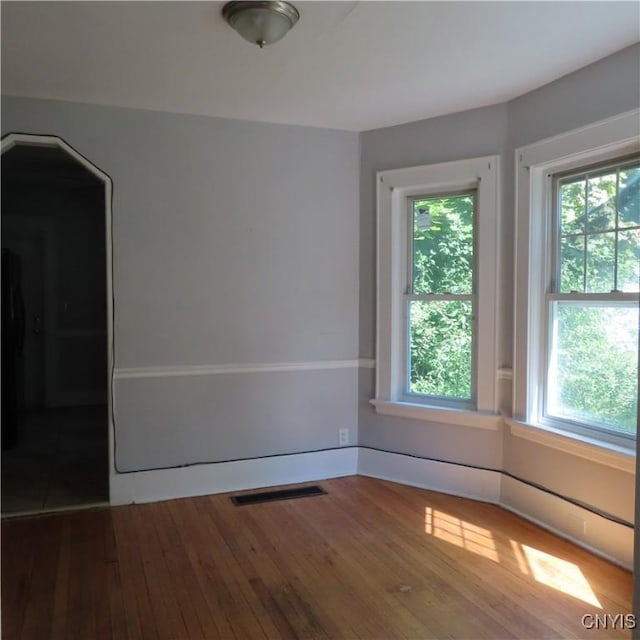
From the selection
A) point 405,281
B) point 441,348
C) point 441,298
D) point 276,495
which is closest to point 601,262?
point 441,298

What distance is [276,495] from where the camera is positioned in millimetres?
3672

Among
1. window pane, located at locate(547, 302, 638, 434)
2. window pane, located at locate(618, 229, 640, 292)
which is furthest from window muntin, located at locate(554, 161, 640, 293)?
window pane, located at locate(547, 302, 638, 434)

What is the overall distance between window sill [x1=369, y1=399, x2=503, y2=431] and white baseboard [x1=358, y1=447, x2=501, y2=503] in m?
0.29

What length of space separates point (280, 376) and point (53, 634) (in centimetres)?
203

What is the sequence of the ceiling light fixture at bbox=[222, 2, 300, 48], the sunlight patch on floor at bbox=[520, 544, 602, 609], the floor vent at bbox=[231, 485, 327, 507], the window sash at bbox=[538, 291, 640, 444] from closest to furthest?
the ceiling light fixture at bbox=[222, 2, 300, 48]
the sunlight patch on floor at bbox=[520, 544, 602, 609]
the window sash at bbox=[538, 291, 640, 444]
the floor vent at bbox=[231, 485, 327, 507]

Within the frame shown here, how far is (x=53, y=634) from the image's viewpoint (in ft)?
7.15

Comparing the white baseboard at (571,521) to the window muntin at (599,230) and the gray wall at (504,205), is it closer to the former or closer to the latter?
the gray wall at (504,205)

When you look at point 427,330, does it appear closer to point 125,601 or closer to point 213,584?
point 213,584

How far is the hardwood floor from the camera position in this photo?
87.9 inches

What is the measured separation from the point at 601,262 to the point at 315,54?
1.77 meters

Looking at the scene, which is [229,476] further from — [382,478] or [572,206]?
[572,206]

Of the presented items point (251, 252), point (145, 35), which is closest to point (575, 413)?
point (251, 252)

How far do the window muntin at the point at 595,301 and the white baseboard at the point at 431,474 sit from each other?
0.63m

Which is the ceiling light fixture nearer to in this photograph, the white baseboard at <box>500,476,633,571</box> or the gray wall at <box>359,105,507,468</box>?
the gray wall at <box>359,105,507,468</box>
